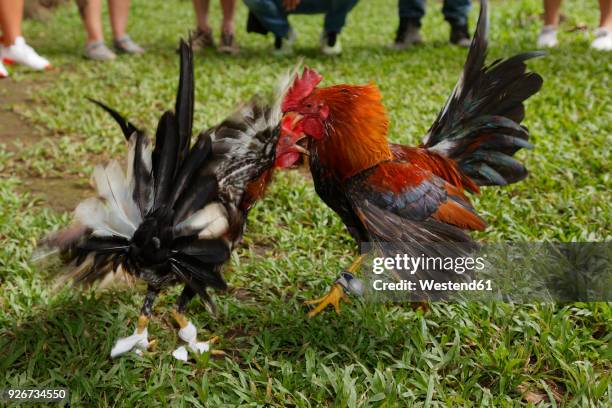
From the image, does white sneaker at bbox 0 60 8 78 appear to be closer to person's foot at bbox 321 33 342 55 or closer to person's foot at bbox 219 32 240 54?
person's foot at bbox 219 32 240 54

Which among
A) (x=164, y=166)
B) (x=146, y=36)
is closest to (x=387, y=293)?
(x=164, y=166)

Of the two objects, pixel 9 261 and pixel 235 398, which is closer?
pixel 235 398

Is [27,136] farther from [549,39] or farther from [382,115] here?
[549,39]

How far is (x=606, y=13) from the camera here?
608cm

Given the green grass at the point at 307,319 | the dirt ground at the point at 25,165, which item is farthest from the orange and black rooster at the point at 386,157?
the dirt ground at the point at 25,165

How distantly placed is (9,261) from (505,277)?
7.41ft

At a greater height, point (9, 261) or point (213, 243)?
point (213, 243)

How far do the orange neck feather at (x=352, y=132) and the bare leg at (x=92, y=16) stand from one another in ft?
16.3

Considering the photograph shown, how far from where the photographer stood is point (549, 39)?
21.1 ft

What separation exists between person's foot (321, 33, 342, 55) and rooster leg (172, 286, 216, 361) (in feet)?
17.5

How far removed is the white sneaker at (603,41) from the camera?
20.1 feet

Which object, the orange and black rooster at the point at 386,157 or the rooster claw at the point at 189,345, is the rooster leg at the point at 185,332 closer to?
the rooster claw at the point at 189,345

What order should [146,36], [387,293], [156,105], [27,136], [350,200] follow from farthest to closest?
[146,36] → [156,105] → [27,136] → [387,293] → [350,200]

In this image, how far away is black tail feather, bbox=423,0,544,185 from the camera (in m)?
2.31
